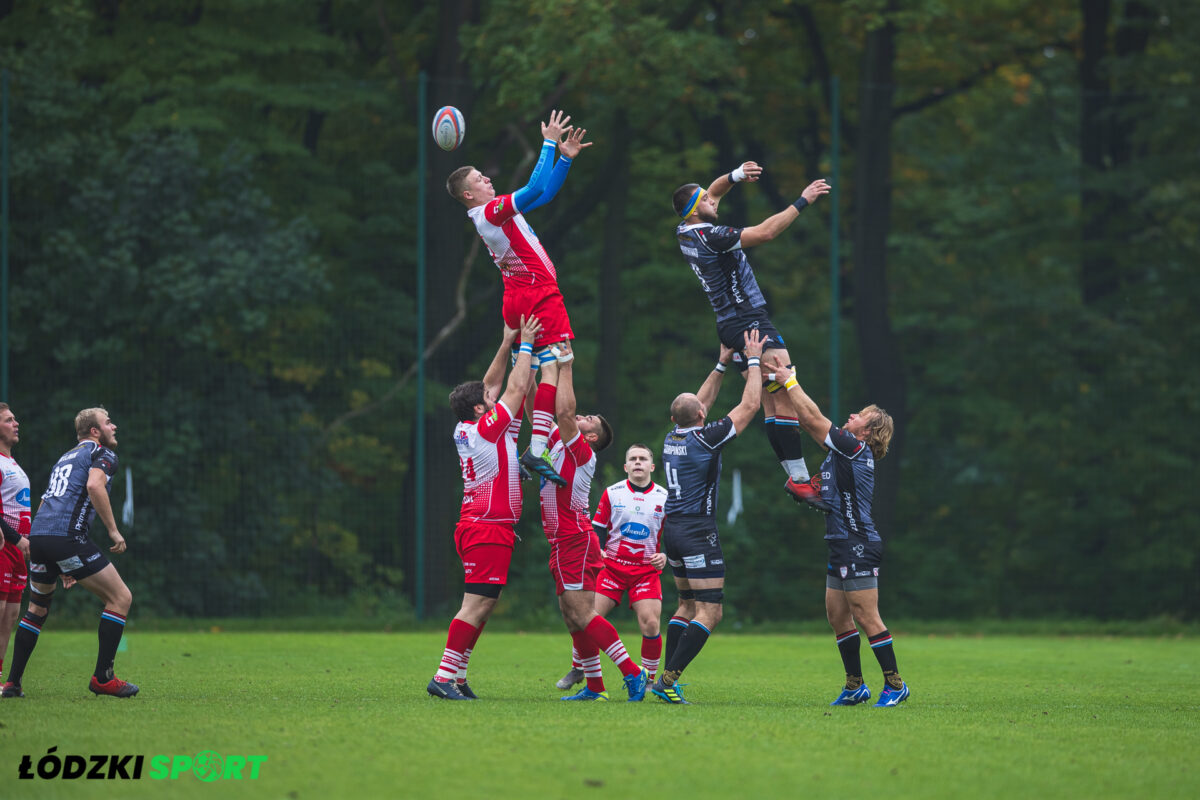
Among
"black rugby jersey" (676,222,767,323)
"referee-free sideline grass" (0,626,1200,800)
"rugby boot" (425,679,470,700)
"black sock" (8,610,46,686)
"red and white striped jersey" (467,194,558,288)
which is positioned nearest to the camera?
"referee-free sideline grass" (0,626,1200,800)

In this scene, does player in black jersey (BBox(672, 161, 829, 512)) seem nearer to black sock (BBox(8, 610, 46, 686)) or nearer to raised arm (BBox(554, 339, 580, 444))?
raised arm (BBox(554, 339, 580, 444))

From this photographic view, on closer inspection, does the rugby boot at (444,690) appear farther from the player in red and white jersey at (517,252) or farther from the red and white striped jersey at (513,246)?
the red and white striped jersey at (513,246)

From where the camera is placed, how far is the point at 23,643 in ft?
30.5

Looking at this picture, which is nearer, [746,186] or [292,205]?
[292,205]

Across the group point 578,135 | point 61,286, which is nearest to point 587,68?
point 61,286

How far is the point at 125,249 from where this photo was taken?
59.8 feet

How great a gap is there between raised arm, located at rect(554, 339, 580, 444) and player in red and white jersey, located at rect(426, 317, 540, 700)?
18.0 inches

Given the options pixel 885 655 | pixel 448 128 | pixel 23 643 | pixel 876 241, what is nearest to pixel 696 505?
pixel 885 655

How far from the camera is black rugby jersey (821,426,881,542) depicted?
9148 millimetres

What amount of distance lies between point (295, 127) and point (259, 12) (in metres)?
2.52

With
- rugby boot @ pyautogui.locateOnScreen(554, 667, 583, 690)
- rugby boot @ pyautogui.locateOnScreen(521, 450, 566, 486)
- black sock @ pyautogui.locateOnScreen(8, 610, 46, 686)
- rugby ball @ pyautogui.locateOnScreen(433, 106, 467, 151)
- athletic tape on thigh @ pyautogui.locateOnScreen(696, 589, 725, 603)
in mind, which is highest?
rugby ball @ pyautogui.locateOnScreen(433, 106, 467, 151)

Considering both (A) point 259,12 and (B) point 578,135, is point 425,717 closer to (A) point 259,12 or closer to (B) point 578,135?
(B) point 578,135

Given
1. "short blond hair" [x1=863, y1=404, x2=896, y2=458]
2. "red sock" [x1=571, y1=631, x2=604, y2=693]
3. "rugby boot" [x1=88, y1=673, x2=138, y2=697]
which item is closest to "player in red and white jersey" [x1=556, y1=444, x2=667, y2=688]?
"red sock" [x1=571, y1=631, x2=604, y2=693]

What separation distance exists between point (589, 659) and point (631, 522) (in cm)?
122
